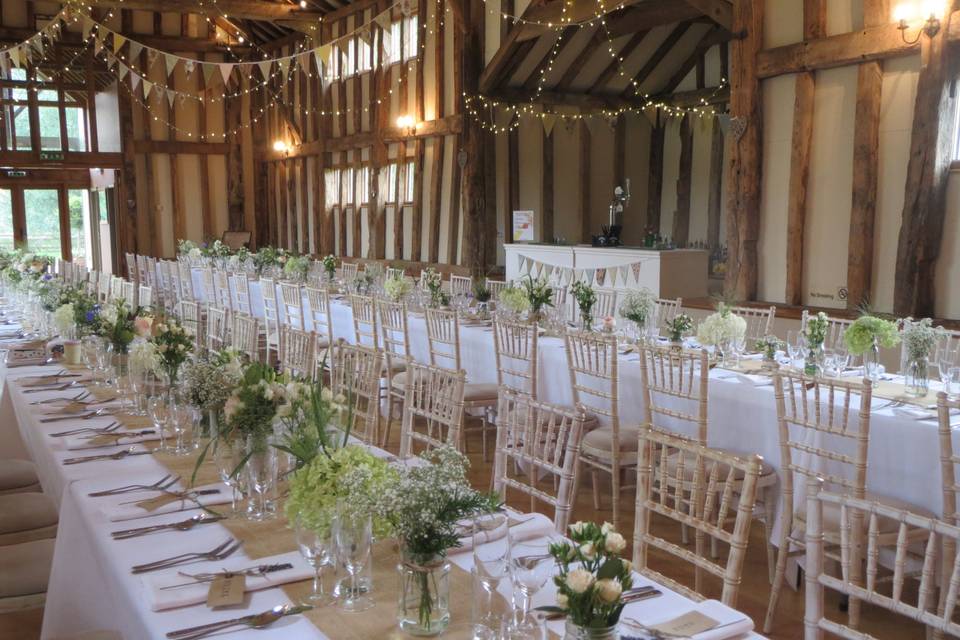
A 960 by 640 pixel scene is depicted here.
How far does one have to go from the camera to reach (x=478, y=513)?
1669mm

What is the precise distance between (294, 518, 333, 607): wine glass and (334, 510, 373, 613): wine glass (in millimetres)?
41

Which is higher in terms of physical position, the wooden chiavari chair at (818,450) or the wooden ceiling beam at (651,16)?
the wooden ceiling beam at (651,16)

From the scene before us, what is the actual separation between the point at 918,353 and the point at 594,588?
324cm

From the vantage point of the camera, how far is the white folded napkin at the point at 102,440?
10.2 feet

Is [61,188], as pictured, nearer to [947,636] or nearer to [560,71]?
[560,71]

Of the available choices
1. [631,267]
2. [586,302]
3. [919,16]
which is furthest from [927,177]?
[631,267]

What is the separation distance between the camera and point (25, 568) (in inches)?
110

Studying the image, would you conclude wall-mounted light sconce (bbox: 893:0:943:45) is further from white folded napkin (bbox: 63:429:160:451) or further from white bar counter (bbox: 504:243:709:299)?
white folded napkin (bbox: 63:429:160:451)

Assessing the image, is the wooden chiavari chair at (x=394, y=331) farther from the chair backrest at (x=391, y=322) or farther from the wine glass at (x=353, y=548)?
the wine glass at (x=353, y=548)

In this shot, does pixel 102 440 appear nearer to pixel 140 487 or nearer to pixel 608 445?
pixel 140 487

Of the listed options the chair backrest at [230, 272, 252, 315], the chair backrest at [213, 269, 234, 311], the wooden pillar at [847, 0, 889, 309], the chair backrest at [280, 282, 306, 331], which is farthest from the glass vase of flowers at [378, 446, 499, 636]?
the chair backrest at [213, 269, 234, 311]

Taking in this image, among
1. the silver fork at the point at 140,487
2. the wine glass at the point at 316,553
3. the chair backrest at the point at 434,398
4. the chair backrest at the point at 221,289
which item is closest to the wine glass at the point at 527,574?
the wine glass at the point at 316,553

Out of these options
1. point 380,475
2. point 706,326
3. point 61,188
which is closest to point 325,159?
point 61,188

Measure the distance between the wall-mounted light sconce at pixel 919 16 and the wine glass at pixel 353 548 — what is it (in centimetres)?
628
